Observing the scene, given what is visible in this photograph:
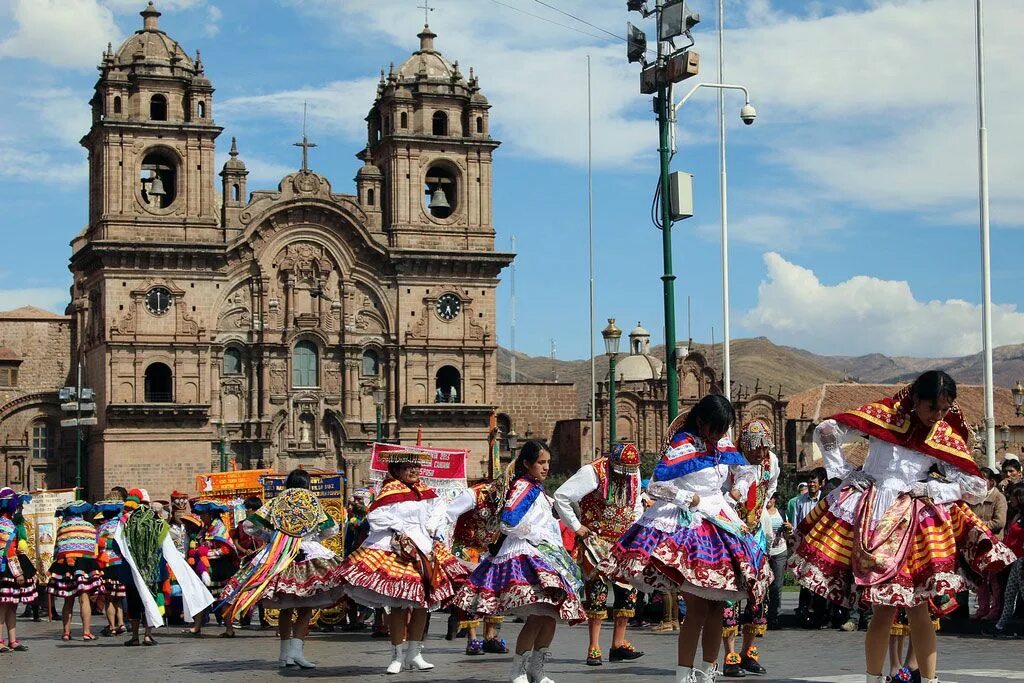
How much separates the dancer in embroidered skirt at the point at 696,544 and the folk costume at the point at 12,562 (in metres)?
7.93

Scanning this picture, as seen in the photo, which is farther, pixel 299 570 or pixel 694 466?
pixel 299 570

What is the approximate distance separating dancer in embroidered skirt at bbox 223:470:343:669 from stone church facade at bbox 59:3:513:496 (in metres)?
40.6

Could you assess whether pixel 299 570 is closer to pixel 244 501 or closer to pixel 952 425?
pixel 952 425

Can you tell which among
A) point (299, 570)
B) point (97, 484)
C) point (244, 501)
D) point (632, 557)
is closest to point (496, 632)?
point (299, 570)

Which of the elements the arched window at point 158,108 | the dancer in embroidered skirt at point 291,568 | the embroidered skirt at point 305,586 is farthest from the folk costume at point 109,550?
the arched window at point 158,108

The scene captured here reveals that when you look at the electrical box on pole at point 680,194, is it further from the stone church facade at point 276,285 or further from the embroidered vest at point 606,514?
the stone church facade at point 276,285

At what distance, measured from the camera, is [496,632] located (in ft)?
49.2

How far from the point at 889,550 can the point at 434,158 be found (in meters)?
50.3

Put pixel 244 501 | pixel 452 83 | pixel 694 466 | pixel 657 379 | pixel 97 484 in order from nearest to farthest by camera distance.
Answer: pixel 694 466
pixel 244 501
pixel 97 484
pixel 452 83
pixel 657 379

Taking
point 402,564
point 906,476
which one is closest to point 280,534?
point 402,564

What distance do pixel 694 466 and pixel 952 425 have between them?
1543mm

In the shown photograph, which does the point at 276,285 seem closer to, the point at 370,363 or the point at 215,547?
the point at 370,363

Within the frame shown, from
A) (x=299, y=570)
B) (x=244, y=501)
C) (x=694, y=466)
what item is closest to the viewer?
(x=694, y=466)

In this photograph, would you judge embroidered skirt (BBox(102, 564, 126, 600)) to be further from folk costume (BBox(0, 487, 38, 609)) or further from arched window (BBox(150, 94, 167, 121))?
arched window (BBox(150, 94, 167, 121))
